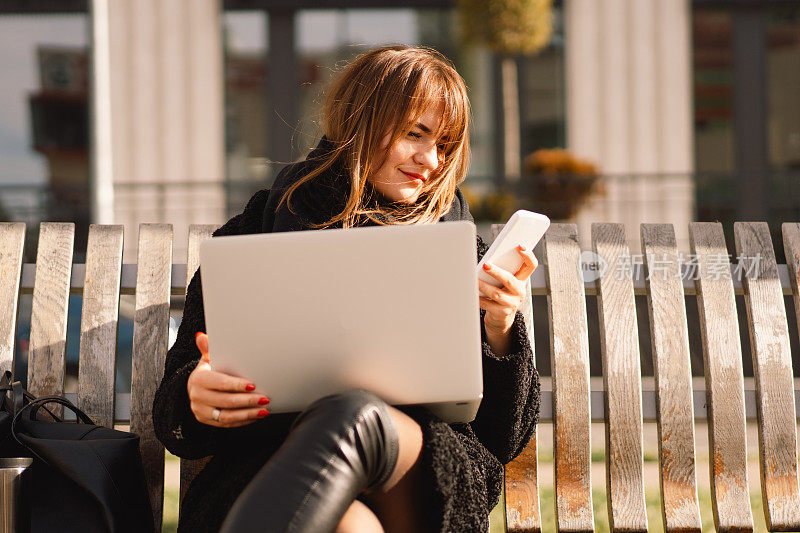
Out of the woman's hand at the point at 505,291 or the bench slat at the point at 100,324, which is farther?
the bench slat at the point at 100,324

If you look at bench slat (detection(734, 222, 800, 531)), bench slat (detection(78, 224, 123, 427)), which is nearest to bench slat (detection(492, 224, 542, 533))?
bench slat (detection(734, 222, 800, 531))

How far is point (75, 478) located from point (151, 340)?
639mm

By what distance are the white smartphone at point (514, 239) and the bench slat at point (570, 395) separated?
611mm

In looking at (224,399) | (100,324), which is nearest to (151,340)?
(100,324)

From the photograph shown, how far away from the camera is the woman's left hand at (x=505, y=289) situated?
191 cm

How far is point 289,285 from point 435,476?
524mm

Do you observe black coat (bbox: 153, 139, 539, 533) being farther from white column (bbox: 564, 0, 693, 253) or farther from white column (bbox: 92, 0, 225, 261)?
white column (bbox: 564, 0, 693, 253)

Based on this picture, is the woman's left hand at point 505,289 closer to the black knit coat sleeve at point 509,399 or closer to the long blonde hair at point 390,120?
the black knit coat sleeve at point 509,399

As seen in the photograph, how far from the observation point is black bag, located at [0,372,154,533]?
1.93m

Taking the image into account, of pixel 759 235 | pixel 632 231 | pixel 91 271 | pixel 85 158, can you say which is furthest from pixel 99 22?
pixel 632 231

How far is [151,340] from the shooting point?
2504mm

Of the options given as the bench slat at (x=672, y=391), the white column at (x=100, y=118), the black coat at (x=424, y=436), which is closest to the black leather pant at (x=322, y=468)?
the black coat at (x=424, y=436)

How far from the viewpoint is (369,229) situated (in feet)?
5.38

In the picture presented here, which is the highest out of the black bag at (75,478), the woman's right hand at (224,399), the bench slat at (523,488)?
the woman's right hand at (224,399)
